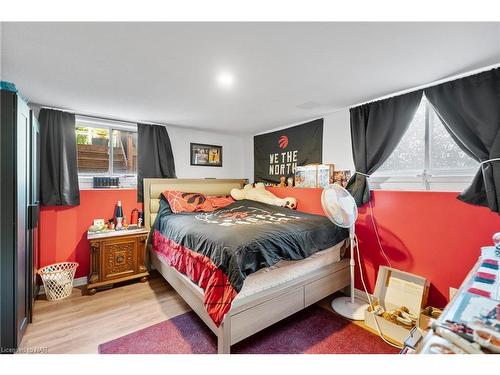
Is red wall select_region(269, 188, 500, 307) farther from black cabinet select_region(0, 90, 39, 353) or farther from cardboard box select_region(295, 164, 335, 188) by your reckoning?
black cabinet select_region(0, 90, 39, 353)

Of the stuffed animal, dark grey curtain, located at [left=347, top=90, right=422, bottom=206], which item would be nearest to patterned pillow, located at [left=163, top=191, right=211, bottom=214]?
the stuffed animal

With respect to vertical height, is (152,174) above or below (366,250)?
above

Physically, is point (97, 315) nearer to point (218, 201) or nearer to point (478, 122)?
point (218, 201)

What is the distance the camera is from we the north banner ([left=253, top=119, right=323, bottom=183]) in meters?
3.25

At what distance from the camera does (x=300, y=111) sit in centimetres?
292

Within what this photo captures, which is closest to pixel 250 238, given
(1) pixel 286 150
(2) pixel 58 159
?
(1) pixel 286 150

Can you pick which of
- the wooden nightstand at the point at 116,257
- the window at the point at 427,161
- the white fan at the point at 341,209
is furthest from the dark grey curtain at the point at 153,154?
the window at the point at 427,161

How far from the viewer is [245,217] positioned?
2779mm

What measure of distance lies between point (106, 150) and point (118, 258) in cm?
157

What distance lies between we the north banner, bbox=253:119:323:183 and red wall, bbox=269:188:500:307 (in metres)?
1.14
